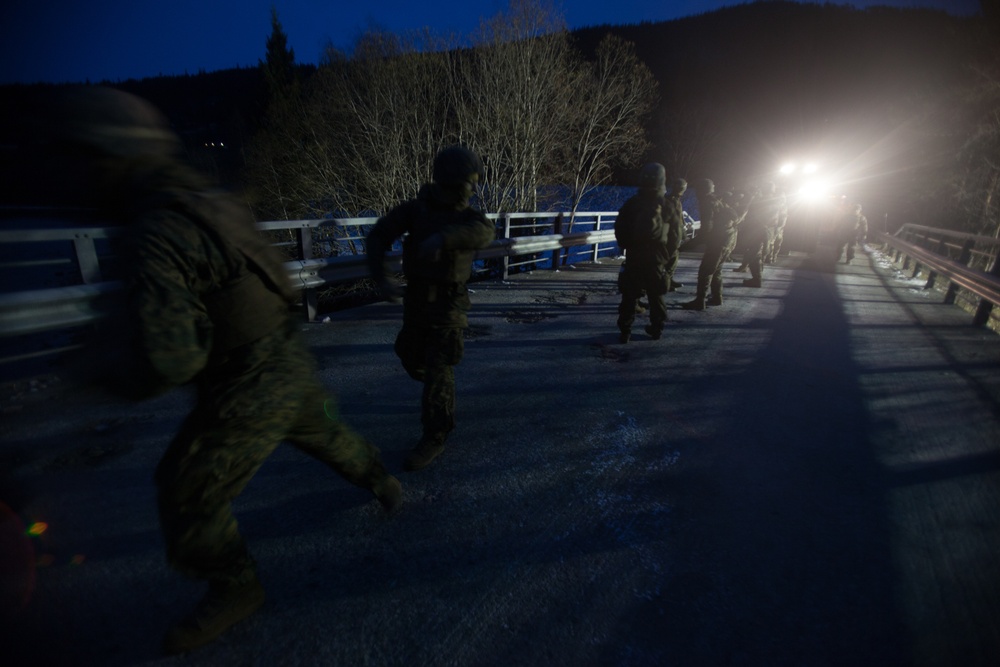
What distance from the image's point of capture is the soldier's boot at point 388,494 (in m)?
2.28

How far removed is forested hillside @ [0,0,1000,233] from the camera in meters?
25.3

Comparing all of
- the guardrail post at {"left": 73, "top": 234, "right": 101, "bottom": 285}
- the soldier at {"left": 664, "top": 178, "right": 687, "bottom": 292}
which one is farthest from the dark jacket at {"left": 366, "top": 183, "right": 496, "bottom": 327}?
the soldier at {"left": 664, "top": 178, "right": 687, "bottom": 292}

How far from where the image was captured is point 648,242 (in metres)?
5.02

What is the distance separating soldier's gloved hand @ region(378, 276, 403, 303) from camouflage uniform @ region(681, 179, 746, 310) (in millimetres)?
5366

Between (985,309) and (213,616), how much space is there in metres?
9.34

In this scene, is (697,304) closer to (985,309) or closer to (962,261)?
(985,309)

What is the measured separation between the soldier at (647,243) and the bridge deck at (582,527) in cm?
106

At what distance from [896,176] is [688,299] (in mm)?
44466

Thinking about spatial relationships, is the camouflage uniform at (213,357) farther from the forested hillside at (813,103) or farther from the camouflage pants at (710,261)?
the camouflage pants at (710,261)

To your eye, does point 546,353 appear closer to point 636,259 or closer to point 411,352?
A: point 636,259

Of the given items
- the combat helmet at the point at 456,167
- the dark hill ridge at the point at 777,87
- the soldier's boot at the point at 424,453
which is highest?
the dark hill ridge at the point at 777,87

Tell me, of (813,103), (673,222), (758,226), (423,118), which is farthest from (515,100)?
(813,103)

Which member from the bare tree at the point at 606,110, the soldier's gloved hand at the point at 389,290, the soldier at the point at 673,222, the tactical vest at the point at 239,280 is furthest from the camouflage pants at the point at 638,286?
the bare tree at the point at 606,110

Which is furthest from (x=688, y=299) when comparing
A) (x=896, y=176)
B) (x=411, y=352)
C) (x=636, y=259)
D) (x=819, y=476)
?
(x=896, y=176)
